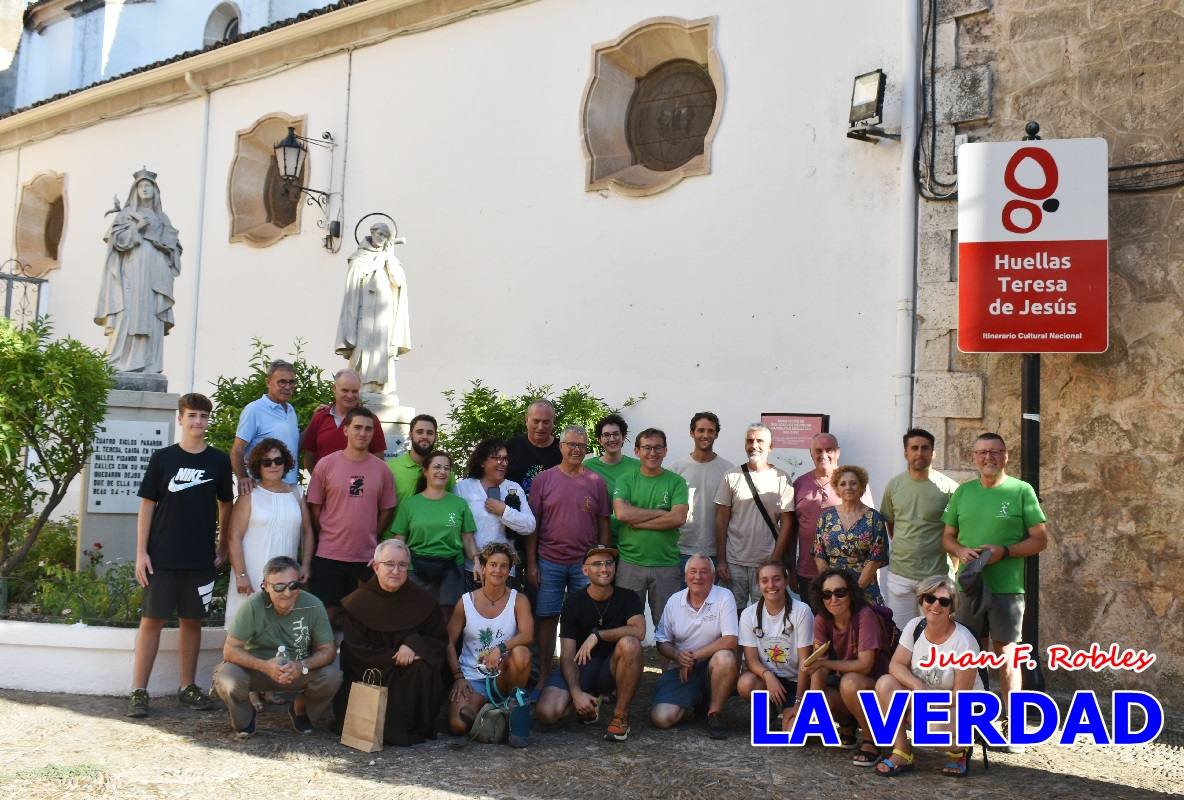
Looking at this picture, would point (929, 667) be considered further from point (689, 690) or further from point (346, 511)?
point (346, 511)

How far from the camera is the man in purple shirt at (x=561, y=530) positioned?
7.10m

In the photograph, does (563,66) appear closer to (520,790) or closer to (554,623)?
(554,623)

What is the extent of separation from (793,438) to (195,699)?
453cm

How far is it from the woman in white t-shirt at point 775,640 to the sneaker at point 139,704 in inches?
121

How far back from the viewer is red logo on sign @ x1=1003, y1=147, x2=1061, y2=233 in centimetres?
714

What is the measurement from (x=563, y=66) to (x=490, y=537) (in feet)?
18.2

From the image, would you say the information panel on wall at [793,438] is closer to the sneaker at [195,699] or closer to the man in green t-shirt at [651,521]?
the man in green t-shirt at [651,521]

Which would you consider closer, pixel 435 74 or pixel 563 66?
pixel 563 66

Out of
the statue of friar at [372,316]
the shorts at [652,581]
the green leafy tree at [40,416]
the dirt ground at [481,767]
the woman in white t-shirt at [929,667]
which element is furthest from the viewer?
the statue of friar at [372,316]

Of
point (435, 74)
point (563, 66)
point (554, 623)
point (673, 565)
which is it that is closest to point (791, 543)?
point (673, 565)

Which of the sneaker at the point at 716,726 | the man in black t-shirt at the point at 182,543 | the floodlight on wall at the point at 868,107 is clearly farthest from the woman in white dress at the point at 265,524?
the floodlight on wall at the point at 868,107

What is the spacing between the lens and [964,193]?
730 centimetres

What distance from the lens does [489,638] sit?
6312mm

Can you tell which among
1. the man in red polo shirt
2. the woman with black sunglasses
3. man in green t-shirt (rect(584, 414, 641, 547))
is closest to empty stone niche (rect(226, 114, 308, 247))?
the man in red polo shirt
